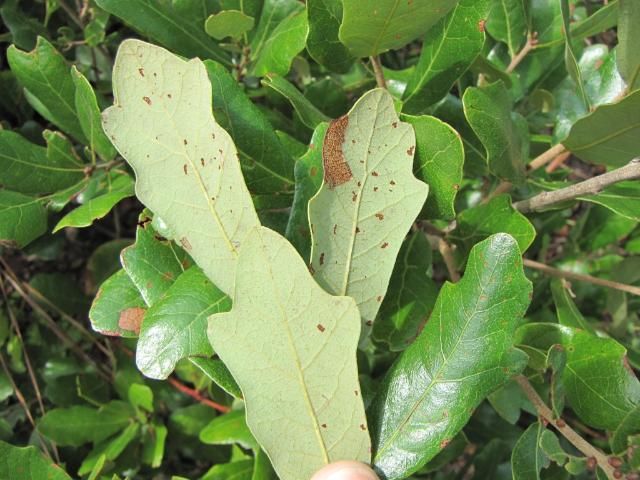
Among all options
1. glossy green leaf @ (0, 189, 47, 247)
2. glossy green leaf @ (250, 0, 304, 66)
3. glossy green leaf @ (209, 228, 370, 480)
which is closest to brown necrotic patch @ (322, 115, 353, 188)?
glossy green leaf @ (209, 228, 370, 480)

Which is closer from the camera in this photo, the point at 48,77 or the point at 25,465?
the point at 25,465

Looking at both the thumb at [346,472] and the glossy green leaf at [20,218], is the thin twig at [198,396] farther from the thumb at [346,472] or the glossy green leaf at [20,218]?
the thumb at [346,472]

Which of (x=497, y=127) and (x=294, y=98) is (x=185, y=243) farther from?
(x=497, y=127)

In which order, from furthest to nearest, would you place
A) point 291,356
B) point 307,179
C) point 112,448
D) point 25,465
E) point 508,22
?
point 112,448, point 508,22, point 25,465, point 307,179, point 291,356

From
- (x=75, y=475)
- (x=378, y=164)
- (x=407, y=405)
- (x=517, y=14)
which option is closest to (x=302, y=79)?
(x=517, y=14)

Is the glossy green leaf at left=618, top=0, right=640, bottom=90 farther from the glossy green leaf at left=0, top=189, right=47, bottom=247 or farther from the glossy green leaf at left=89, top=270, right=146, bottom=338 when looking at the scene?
the glossy green leaf at left=0, top=189, right=47, bottom=247

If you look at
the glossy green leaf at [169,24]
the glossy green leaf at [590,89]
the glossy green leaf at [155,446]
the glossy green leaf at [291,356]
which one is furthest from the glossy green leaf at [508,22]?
the glossy green leaf at [155,446]

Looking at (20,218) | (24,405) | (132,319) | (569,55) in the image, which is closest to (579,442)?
(569,55)
